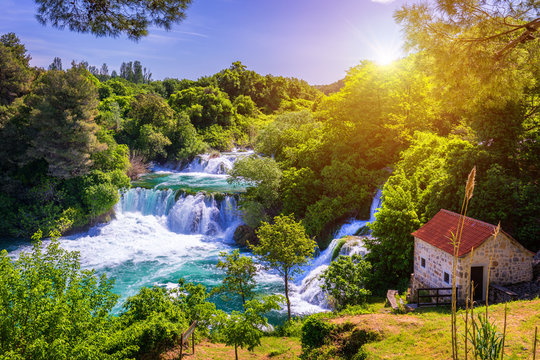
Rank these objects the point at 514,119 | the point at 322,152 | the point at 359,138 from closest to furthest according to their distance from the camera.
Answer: the point at 514,119
the point at 359,138
the point at 322,152

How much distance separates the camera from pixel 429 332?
7875 mm

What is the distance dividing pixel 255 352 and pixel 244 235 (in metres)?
11.6

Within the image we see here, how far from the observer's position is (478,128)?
1368 cm

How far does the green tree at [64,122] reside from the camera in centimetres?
2171

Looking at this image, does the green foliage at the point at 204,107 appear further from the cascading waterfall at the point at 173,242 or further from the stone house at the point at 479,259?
the stone house at the point at 479,259

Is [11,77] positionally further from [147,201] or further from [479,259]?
[479,259]

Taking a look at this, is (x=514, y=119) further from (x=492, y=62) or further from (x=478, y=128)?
(x=492, y=62)

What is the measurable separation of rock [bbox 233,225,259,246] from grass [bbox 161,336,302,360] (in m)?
10.2

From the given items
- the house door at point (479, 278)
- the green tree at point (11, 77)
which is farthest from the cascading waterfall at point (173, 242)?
the green tree at point (11, 77)

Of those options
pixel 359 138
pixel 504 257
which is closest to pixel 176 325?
pixel 504 257

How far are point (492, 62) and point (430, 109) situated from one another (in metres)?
14.1

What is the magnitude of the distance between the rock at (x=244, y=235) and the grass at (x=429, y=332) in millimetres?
12053

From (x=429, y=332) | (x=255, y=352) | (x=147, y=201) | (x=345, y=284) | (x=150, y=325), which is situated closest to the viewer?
(x=429, y=332)

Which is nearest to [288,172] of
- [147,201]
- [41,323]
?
[147,201]
